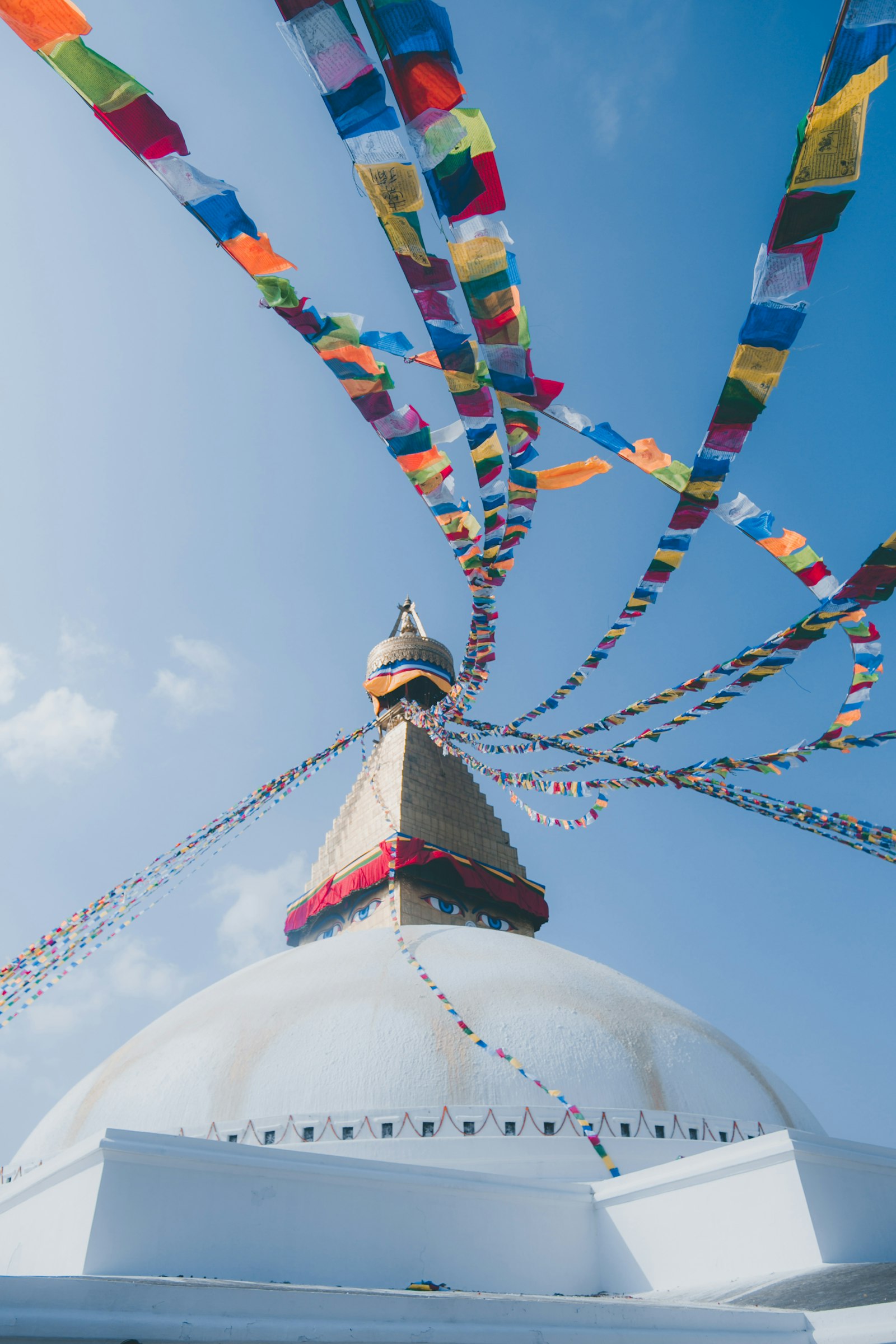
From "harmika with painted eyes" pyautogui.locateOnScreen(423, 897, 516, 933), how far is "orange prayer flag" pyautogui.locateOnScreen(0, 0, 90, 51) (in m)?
10.5

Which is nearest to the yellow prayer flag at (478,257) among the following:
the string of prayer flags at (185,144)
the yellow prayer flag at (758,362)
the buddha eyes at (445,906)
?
the string of prayer flags at (185,144)

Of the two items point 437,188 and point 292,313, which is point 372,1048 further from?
point 437,188

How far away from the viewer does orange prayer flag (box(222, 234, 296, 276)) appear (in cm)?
350

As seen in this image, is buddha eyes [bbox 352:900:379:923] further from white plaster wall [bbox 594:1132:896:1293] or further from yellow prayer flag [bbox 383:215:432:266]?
yellow prayer flag [bbox 383:215:432:266]

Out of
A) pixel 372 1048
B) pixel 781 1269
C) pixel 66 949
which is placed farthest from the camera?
pixel 66 949

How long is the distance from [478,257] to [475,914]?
34.1ft

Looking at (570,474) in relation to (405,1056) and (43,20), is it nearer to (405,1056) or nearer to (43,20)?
(43,20)

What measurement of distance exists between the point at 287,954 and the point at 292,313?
797 cm

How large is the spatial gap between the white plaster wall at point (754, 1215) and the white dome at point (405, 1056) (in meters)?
1.10

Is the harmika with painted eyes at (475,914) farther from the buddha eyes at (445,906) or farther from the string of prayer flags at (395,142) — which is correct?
the string of prayer flags at (395,142)

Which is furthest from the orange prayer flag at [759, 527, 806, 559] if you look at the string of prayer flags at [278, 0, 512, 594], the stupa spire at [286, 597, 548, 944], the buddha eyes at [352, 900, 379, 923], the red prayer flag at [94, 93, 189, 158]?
the buddha eyes at [352, 900, 379, 923]

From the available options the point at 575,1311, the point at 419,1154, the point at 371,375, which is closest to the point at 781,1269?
the point at 575,1311

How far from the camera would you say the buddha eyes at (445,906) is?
1149cm

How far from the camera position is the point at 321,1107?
621 centimetres
